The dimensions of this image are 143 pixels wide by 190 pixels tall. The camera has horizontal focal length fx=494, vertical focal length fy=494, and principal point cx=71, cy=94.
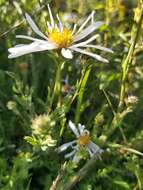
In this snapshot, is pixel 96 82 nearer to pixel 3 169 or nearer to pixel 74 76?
pixel 74 76

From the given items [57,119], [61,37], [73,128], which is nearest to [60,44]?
[61,37]

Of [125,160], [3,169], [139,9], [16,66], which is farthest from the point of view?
[16,66]

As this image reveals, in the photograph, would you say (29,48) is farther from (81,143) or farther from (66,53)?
(81,143)

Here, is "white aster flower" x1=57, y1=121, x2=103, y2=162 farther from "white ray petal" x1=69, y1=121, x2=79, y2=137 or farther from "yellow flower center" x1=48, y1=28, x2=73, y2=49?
"yellow flower center" x1=48, y1=28, x2=73, y2=49

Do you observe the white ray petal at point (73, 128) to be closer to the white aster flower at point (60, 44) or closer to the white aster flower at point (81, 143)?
the white aster flower at point (81, 143)

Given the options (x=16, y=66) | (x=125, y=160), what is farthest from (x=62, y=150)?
(x=16, y=66)

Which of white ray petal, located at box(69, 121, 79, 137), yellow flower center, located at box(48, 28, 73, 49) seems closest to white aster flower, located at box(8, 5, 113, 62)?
yellow flower center, located at box(48, 28, 73, 49)
